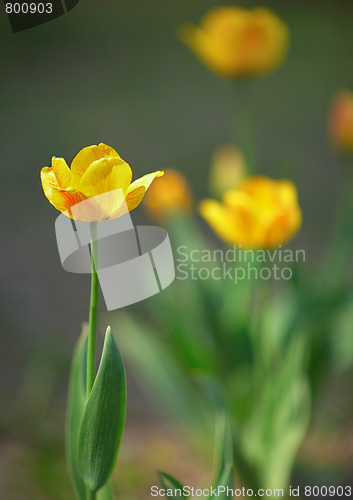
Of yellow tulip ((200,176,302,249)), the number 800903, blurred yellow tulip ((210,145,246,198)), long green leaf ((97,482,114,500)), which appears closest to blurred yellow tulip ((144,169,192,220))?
blurred yellow tulip ((210,145,246,198))

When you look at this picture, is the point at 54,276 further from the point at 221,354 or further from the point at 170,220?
the point at 221,354

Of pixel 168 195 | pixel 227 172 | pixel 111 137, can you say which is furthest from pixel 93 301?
pixel 111 137

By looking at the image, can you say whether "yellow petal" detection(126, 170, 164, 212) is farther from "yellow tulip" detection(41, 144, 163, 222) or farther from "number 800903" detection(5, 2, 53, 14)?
"number 800903" detection(5, 2, 53, 14)

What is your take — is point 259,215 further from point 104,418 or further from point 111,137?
point 111,137

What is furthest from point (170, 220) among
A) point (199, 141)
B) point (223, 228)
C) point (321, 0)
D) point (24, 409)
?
point (321, 0)

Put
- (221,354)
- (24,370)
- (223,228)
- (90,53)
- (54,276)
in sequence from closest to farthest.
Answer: (223,228) < (221,354) < (24,370) < (54,276) < (90,53)

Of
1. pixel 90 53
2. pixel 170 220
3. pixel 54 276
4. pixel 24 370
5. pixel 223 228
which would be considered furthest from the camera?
pixel 90 53

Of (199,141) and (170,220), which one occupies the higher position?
(170,220)
